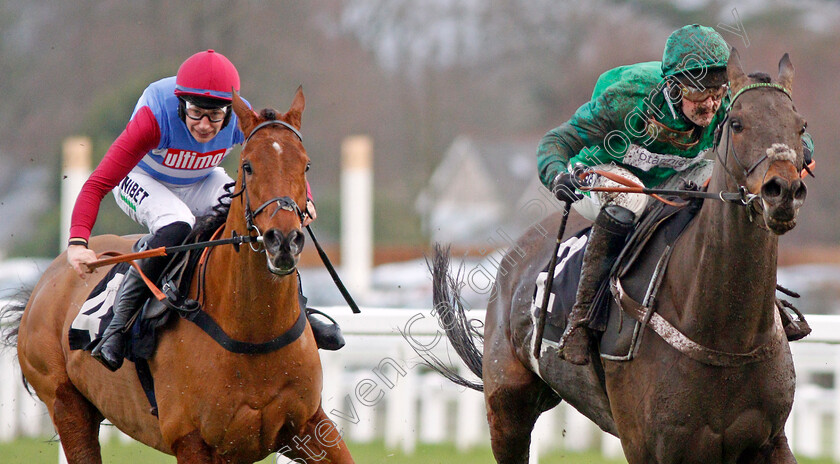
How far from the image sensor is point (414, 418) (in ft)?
24.4

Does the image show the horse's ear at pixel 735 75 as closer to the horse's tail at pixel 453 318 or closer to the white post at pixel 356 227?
the horse's tail at pixel 453 318

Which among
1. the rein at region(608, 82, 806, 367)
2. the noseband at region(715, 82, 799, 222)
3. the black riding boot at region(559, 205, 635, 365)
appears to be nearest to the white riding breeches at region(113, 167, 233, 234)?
the black riding boot at region(559, 205, 635, 365)

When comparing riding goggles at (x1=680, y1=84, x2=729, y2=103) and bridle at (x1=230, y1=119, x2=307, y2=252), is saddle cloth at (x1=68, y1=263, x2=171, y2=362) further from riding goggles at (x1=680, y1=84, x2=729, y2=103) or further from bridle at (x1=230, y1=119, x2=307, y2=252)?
riding goggles at (x1=680, y1=84, x2=729, y2=103)

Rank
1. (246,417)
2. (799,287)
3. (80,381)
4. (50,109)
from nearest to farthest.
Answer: (246,417), (80,381), (799,287), (50,109)

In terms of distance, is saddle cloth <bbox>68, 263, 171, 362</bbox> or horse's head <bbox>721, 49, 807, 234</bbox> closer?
horse's head <bbox>721, 49, 807, 234</bbox>

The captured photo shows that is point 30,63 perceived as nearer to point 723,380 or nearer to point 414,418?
point 414,418

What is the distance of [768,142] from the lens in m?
3.40

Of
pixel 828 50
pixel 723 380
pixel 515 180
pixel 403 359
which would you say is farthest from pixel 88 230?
pixel 828 50

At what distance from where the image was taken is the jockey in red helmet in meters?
4.55

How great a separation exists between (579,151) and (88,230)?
2.04 m

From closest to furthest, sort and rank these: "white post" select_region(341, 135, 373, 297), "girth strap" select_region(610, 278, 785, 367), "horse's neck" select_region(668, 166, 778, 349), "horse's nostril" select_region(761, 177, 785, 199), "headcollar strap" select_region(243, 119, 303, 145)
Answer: "horse's nostril" select_region(761, 177, 785, 199), "horse's neck" select_region(668, 166, 778, 349), "girth strap" select_region(610, 278, 785, 367), "headcollar strap" select_region(243, 119, 303, 145), "white post" select_region(341, 135, 373, 297)

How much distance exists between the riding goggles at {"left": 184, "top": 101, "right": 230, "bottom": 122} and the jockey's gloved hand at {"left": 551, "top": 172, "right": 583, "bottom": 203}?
140cm

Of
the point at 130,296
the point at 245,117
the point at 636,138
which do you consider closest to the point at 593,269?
the point at 636,138

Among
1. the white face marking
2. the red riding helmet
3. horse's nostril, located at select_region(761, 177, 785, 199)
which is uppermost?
the red riding helmet
